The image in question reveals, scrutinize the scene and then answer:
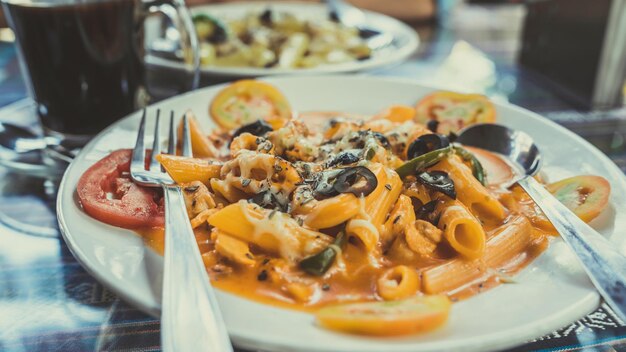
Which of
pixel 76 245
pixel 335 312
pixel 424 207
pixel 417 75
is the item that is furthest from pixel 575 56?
pixel 76 245

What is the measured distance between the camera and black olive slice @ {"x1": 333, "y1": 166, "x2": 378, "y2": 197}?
1568 millimetres

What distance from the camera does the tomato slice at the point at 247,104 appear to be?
238 cm

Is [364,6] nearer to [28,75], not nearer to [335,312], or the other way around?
[28,75]

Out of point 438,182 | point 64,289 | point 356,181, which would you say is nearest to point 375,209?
point 356,181

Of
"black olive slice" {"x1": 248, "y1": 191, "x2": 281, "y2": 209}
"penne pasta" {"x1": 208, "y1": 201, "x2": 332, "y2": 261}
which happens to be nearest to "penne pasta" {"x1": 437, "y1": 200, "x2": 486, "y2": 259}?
"penne pasta" {"x1": 208, "y1": 201, "x2": 332, "y2": 261}

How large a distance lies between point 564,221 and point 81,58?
6.50 feet

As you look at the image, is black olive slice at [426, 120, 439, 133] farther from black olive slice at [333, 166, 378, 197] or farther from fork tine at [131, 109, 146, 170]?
fork tine at [131, 109, 146, 170]

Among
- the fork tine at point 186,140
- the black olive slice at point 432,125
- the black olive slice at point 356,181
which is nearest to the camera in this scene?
the black olive slice at point 356,181

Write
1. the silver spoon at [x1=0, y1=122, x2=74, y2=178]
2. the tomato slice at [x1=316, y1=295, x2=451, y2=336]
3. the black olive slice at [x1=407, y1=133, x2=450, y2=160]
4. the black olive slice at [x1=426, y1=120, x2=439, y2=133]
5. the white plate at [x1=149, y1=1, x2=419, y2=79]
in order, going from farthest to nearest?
the white plate at [x1=149, y1=1, x2=419, y2=79] < the black olive slice at [x1=426, y1=120, x2=439, y2=133] < the silver spoon at [x1=0, y1=122, x2=74, y2=178] < the black olive slice at [x1=407, y1=133, x2=450, y2=160] < the tomato slice at [x1=316, y1=295, x2=451, y2=336]

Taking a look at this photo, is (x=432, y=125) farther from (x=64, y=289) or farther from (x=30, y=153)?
(x=30, y=153)

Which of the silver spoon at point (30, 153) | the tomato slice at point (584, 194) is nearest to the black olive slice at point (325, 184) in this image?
the tomato slice at point (584, 194)

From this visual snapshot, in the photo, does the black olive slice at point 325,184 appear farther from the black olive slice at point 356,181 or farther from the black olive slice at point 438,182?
the black olive slice at point 438,182

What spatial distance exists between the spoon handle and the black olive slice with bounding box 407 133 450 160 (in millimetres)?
346

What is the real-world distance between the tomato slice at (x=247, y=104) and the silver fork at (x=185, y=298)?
0.85 meters
